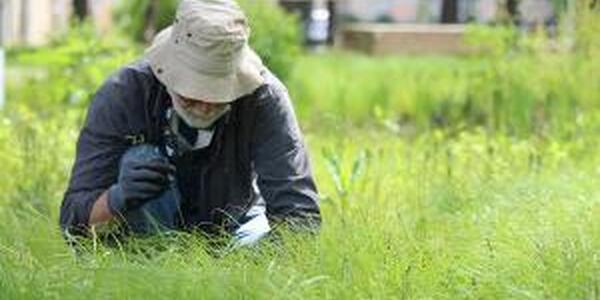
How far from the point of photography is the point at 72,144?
5.60 meters

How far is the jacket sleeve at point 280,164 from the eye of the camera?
349cm

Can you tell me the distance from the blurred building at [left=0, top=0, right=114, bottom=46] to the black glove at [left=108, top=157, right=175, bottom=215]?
62.8 ft

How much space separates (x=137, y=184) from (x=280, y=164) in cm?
38

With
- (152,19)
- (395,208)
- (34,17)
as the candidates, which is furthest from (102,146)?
(34,17)

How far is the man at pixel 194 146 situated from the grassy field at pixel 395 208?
0.12 metres

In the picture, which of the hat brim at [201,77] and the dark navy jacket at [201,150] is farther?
the dark navy jacket at [201,150]

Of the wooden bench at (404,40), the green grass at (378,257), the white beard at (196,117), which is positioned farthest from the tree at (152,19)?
the white beard at (196,117)

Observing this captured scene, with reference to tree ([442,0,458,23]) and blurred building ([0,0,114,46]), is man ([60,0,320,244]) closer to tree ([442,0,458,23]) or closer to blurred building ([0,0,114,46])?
blurred building ([0,0,114,46])

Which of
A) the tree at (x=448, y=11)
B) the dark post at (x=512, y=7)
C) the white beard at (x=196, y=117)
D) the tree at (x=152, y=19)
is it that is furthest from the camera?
the tree at (x=448, y=11)

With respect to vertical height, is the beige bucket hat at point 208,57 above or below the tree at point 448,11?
above

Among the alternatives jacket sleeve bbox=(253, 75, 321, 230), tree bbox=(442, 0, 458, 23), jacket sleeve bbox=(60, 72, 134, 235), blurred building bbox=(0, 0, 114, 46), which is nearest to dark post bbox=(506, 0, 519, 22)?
jacket sleeve bbox=(253, 75, 321, 230)

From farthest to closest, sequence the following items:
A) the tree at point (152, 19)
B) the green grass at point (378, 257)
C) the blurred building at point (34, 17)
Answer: the blurred building at point (34, 17), the tree at point (152, 19), the green grass at point (378, 257)

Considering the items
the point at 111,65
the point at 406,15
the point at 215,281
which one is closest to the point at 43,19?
the point at 406,15

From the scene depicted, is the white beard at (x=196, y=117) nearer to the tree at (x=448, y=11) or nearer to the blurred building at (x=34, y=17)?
the blurred building at (x=34, y=17)
